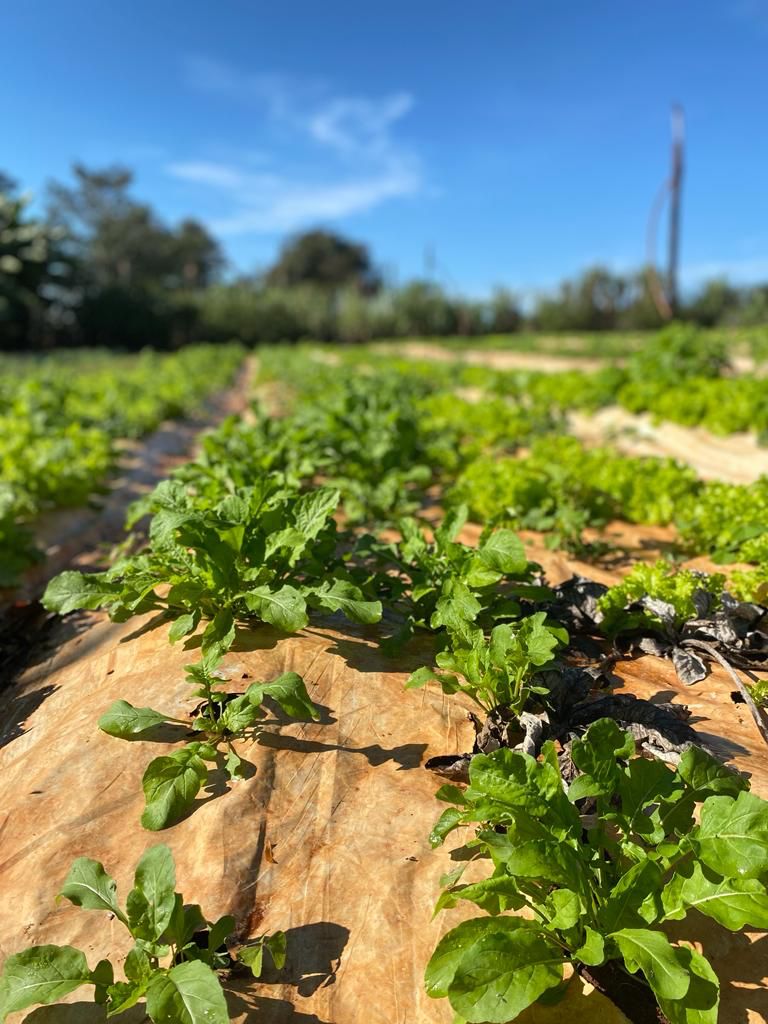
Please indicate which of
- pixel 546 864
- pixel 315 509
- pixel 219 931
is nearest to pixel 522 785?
pixel 546 864

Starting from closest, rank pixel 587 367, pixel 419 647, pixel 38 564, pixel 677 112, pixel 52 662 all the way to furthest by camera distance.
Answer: pixel 419 647 < pixel 52 662 < pixel 38 564 < pixel 587 367 < pixel 677 112

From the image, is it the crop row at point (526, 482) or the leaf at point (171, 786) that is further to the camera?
the crop row at point (526, 482)

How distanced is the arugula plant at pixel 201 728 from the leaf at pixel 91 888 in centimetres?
23

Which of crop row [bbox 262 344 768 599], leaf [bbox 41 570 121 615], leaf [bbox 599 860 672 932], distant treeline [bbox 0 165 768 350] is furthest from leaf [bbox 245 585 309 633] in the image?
distant treeline [bbox 0 165 768 350]

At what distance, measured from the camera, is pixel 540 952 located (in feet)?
5.46

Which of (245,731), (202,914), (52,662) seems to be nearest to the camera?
(202,914)

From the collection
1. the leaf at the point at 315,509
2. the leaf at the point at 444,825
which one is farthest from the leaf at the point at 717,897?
the leaf at the point at 315,509

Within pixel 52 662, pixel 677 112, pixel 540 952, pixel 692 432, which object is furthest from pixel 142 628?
pixel 677 112

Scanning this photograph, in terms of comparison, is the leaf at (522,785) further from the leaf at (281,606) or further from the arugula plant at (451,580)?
the leaf at (281,606)

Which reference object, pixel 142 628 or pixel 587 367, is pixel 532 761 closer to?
pixel 142 628

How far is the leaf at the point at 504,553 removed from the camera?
2920 mm

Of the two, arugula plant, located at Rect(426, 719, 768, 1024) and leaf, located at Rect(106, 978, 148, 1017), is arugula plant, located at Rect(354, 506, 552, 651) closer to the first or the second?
arugula plant, located at Rect(426, 719, 768, 1024)

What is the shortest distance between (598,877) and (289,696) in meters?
1.06

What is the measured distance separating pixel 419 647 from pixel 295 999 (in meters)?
1.52
